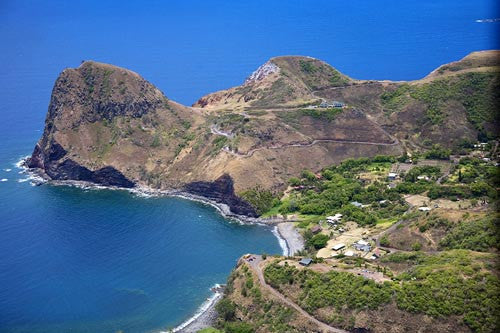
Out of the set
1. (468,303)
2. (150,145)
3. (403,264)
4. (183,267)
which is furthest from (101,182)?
(468,303)

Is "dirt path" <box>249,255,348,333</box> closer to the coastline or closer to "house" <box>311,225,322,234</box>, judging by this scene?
the coastline

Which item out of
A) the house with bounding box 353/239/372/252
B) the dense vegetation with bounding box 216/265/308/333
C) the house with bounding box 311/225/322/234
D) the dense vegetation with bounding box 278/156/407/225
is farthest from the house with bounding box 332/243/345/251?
the dense vegetation with bounding box 216/265/308/333

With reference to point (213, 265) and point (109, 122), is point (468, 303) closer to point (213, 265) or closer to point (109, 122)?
point (213, 265)

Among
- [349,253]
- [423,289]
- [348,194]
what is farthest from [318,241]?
[423,289]

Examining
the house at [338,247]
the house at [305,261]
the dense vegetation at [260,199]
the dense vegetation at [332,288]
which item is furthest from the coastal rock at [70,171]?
the dense vegetation at [332,288]

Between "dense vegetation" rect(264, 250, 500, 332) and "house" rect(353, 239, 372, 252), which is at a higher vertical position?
"house" rect(353, 239, 372, 252)

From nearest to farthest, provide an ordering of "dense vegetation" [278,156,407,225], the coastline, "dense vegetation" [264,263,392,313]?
1. "dense vegetation" [264,263,392,313]
2. the coastline
3. "dense vegetation" [278,156,407,225]

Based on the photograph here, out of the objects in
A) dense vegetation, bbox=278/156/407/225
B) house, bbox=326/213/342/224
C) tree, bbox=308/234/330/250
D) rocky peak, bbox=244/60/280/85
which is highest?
rocky peak, bbox=244/60/280/85

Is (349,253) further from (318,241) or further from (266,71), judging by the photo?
(266,71)
